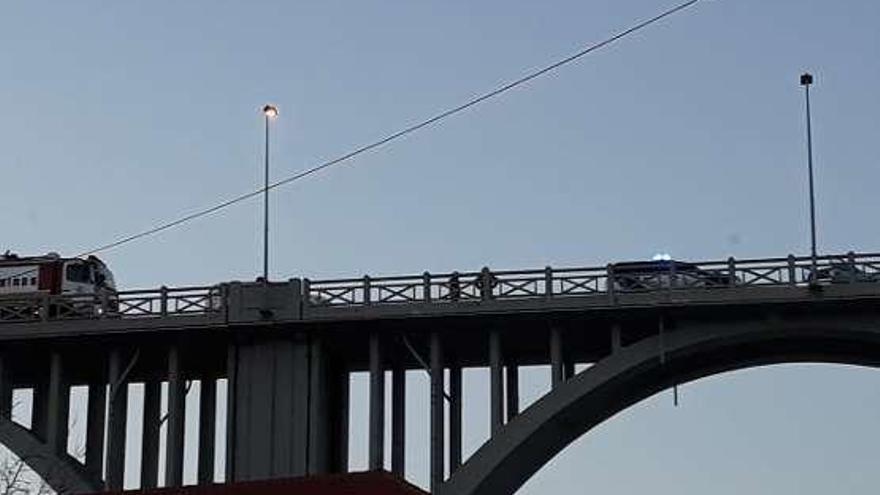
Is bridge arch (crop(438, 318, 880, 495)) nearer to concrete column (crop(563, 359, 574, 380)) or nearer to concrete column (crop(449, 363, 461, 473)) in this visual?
concrete column (crop(449, 363, 461, 473))

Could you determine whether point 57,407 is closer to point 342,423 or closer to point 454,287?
point 342,423

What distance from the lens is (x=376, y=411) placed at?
2133 inches

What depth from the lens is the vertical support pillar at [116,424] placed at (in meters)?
55.9

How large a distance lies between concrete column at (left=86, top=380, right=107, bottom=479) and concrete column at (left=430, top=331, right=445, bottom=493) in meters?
10.4

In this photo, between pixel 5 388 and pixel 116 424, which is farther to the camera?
pixel 5 388

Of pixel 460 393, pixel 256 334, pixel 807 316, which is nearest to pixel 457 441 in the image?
pixel 460 393

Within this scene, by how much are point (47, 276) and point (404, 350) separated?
42.3 feet

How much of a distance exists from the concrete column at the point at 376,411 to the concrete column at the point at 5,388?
1133 centimetres

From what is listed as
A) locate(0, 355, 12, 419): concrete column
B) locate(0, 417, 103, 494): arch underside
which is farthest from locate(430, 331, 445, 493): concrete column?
locate(0, 355, 12, 419): concrete column

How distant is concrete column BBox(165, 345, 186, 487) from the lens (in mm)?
54812

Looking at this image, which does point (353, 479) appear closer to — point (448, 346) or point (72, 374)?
point (448, 346)

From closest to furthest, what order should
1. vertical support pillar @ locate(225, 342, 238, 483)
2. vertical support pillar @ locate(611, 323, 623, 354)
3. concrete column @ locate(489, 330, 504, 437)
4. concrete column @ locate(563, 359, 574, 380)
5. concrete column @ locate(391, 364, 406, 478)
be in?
1. concrete column @ locate(489, 330, 504, 437)
2. vertical support pillar @ locate(611, 323, 623, 354)
3. vertical support pillar @ locate(225, 342, 238, 483)
4. concrete column @ locate(391, 364, 406, 478)
5. concrete column @ locate(563, 359, 574, 380)

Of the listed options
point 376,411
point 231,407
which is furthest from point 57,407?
point 376,411

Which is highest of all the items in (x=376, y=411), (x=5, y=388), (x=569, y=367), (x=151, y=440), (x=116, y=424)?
(x=569, y=367)
